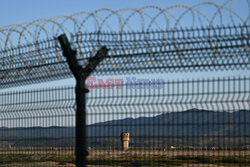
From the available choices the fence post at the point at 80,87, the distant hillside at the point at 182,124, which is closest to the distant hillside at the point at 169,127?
the distant hillside at the point at 182,124

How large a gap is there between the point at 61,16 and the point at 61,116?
87.2 inches

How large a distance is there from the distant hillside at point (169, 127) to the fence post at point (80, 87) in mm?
351

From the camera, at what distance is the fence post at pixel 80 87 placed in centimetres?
880

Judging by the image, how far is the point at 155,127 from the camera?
9055 mm

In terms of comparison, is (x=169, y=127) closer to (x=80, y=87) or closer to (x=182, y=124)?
(x=182, y=124)

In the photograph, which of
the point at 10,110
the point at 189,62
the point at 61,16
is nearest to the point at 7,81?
the point at 10,110

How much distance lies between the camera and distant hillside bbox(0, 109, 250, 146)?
27.4 ft

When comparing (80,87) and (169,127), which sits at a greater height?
(80,87)

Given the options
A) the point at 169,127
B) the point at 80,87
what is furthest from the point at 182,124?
the point at 80,87

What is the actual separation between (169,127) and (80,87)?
6.70ft

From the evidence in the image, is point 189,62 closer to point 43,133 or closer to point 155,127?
point 155,127

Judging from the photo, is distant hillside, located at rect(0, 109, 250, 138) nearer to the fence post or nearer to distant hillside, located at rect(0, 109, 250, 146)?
distant hillside, located at rect(0, 109, 250, 146)

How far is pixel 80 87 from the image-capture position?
29.0 feet

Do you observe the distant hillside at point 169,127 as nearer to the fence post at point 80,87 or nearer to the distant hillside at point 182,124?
the distant hillside at point 182,124
